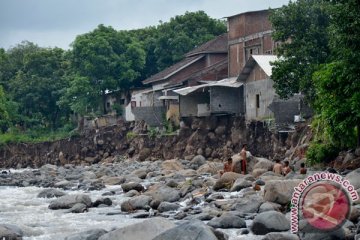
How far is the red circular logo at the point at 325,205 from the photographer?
13.2 meters

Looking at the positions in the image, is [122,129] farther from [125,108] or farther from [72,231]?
[72,231]

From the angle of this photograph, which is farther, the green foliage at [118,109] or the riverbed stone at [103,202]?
the green foliage at [118,109]

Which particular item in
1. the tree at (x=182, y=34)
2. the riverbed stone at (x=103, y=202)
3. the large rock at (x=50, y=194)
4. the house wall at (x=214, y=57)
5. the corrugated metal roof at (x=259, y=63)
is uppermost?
the tree at (x=182, y=34)

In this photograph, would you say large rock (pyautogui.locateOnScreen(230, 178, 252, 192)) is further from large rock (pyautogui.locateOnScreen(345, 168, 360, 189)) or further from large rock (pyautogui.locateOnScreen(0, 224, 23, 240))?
large rock (pyautogui.locateOnScreen(0, 224, 23, 240))

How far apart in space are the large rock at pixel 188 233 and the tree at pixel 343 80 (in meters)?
9.68

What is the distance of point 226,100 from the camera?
39.2 meters

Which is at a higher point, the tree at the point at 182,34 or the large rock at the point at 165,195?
the tree at the point at 182,34

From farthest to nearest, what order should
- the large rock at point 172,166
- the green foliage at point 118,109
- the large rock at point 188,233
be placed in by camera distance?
the green foliage at point 118,109 < the large rock at point 172,166 < the large rock at point 188,233

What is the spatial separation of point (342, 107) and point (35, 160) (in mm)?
38590

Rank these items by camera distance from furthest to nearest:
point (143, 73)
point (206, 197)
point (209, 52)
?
point (143, 73) < point (209, 52) < point (206, 197)

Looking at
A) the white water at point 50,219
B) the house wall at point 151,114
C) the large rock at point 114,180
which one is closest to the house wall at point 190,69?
the house wall at point 151,114

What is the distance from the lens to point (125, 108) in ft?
173

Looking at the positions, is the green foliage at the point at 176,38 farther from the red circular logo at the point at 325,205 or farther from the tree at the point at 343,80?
the red circular logo at the point at 325,205

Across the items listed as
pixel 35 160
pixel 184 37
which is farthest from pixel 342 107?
pixel 35 160
